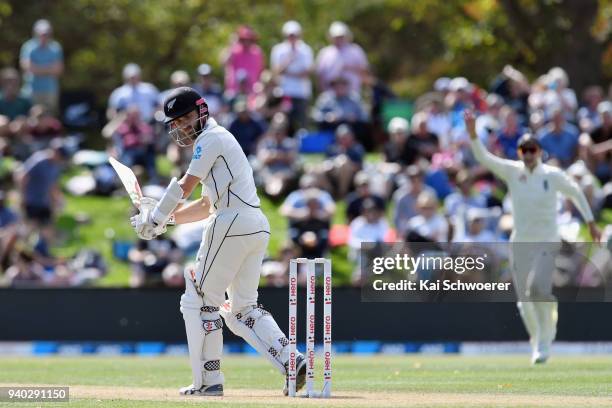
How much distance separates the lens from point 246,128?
23188 mm

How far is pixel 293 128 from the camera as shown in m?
24.3

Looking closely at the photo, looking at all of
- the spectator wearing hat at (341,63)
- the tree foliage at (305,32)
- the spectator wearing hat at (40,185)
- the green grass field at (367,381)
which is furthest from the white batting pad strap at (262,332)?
the tree foliage at (305,32)

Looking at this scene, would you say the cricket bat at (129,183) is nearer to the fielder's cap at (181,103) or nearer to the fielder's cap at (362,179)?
the fielder's cap at (181,103)

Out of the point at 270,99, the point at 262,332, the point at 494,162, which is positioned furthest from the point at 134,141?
the point at 262,332

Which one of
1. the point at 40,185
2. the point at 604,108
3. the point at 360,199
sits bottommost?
the point at 360,199

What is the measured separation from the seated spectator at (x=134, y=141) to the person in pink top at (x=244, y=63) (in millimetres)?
2370

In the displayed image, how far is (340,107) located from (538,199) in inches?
400

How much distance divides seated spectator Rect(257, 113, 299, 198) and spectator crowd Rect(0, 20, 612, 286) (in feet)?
0.07

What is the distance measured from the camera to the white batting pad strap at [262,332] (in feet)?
35.2

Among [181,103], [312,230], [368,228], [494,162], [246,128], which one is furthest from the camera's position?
[246,128]

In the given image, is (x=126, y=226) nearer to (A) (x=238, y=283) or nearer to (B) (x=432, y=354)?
(B) (x=432, y=354)

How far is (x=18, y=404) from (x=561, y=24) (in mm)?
24727

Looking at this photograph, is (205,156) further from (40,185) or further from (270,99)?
(270,99)

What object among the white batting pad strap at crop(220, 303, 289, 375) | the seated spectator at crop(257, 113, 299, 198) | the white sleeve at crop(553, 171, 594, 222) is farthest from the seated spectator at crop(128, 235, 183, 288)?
the white batting pad strap at crop(220, 303, 289, 375)
